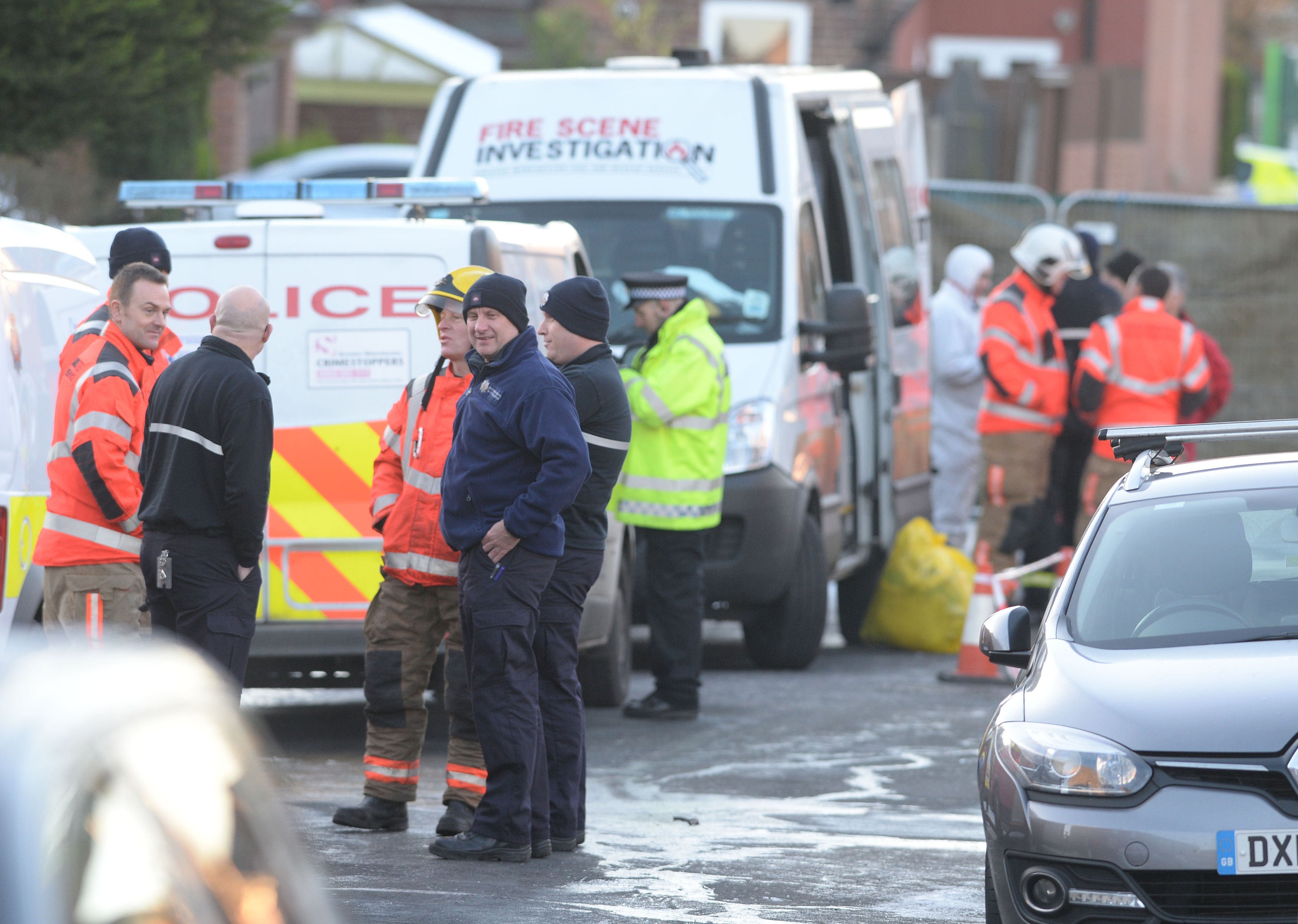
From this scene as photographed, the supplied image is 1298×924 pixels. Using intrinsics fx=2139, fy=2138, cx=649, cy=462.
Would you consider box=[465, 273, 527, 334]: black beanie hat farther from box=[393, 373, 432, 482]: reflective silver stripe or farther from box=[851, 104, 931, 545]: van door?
box=[851, 104, 931, 545]: van door

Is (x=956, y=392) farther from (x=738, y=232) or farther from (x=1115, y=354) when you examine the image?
(x=738, y=232)

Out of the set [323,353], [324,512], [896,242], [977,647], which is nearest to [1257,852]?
[324,512]

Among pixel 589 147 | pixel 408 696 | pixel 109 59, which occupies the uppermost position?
pixel 109 59

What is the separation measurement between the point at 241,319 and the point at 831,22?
24.4 m

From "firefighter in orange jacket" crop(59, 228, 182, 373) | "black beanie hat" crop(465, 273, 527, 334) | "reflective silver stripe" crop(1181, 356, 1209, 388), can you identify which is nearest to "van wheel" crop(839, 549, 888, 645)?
"reflective silver stripe" crop(1181, 356, 1209, 388)

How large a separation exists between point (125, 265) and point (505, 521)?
1814mm

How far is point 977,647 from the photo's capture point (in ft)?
36.1

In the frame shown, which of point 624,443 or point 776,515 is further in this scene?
point 776,515

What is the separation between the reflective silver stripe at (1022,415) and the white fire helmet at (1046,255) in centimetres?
74

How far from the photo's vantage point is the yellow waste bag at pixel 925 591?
1204 cm

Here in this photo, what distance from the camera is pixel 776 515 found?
411 inches

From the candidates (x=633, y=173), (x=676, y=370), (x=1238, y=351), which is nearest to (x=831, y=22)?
(x=1238, y=351)

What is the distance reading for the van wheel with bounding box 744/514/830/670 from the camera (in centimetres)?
1084

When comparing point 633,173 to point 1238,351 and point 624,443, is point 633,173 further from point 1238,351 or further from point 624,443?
point 1238,351
